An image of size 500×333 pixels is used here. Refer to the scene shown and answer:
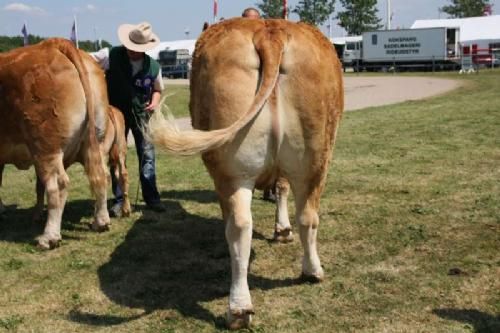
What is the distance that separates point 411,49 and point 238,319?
1789 inches

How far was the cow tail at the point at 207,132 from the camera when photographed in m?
3.87

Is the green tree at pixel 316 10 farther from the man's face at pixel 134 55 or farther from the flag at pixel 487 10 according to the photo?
the man's face at pixel 134 55

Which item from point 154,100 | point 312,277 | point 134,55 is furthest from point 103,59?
point 312,277

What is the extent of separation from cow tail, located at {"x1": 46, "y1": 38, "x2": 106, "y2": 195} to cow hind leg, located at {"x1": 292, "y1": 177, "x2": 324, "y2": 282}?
2.42m

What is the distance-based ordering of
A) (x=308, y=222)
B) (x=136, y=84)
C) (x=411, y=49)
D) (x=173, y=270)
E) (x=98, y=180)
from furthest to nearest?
1. (x=411, y=49)
2. (x=136, y=84)
3. (x=98, y=180)
4. (x=173, y=270)
5. (x=308, y=222)

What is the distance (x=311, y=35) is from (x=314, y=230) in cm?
147

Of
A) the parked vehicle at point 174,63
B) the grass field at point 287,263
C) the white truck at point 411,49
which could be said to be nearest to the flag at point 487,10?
the white truck at point 411,49

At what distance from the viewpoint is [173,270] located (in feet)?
17.2

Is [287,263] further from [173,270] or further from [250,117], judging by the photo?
[250,117]

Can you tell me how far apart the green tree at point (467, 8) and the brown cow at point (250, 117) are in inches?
3443

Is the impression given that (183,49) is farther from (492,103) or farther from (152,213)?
(152,213)

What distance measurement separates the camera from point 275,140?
4.11 meters

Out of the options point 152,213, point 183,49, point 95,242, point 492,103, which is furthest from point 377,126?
point 183,49

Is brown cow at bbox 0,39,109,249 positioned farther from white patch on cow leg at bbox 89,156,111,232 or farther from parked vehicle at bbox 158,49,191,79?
parked vehicle at bbox 158,49,191,79
